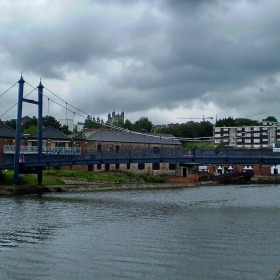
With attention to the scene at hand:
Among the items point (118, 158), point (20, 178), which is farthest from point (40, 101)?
point (118, 158)

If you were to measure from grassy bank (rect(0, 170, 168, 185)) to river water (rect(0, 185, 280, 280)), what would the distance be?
1624cm

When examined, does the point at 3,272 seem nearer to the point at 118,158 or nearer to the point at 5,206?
the point at 5,206

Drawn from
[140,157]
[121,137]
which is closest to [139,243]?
[140,157]

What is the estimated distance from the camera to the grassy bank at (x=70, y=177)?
41594mm

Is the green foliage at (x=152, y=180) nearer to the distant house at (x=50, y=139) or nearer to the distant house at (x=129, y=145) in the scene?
the distant house at (x=129, y=145)

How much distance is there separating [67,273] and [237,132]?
9474cm

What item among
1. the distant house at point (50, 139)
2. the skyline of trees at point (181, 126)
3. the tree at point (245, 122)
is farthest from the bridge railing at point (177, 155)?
the tree at point (245, 122)

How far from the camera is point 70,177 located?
4778 cm

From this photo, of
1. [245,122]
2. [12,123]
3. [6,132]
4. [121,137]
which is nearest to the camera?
[6,132]

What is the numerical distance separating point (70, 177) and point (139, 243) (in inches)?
1300

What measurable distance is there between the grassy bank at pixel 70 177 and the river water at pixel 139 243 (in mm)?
16238

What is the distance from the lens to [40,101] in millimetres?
43188

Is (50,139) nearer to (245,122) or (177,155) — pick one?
(177,155)

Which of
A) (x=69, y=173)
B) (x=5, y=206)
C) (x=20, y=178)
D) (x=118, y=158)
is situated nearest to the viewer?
(x=5, y=206)
